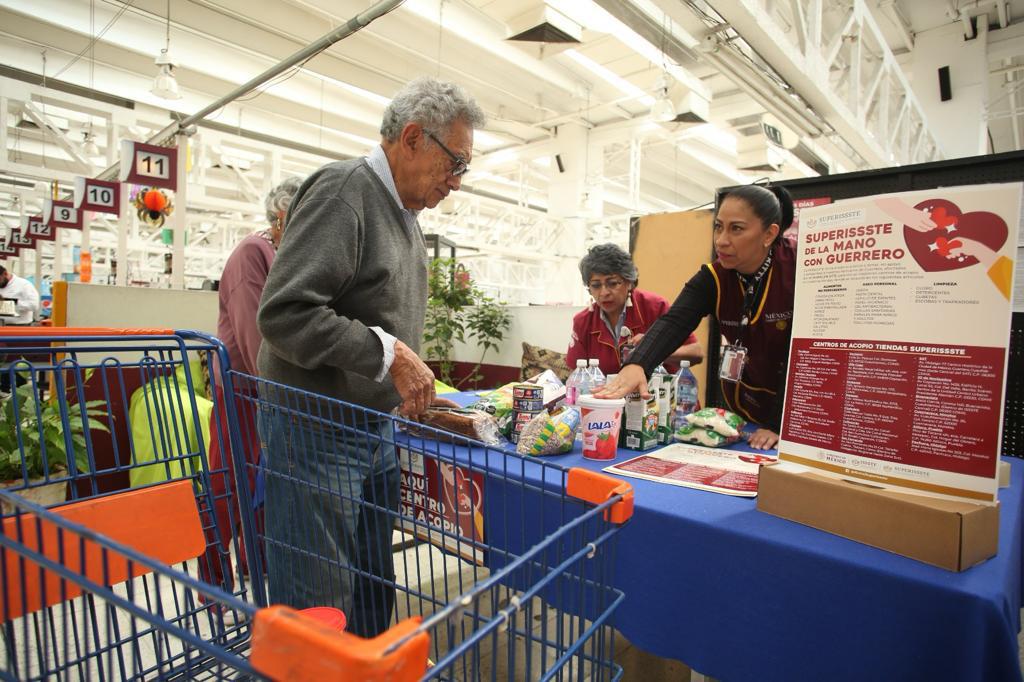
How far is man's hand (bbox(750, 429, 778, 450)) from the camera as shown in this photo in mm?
1909

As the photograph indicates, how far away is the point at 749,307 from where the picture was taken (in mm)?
2076

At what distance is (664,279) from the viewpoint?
4.39m

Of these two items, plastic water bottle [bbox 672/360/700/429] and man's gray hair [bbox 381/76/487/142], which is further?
→ plastic water bottle [bbox 672/360/700/429]

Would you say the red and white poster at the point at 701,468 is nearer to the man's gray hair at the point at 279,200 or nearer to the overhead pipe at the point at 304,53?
the man's gray hair at the point at 279,200

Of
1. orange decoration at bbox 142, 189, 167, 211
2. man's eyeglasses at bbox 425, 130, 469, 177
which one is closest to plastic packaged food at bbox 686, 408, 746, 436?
man's eyeglasses at bbox 425, 130, 469, 177

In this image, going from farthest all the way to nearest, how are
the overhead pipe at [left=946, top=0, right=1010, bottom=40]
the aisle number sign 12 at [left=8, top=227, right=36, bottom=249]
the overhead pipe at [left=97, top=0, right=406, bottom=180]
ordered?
the aisle number sign 12 at [left=8, top=227, right=36, bottom=249], the overhead pipe at [left=946, top=0, right=1010, bottom=40], the overhead pipe at [left=97, top=0, right=406, bottom=180]

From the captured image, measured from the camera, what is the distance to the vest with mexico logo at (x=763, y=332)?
2.01 meters

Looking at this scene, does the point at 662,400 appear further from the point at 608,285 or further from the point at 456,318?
the point at 456,318

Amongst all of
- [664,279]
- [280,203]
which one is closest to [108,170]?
[280,203]

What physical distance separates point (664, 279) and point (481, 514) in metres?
3.32

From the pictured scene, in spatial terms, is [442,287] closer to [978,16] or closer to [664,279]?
[664,279]

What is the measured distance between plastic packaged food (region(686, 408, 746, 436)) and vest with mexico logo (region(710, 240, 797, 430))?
0.16 meters

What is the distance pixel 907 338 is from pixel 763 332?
3.03ft

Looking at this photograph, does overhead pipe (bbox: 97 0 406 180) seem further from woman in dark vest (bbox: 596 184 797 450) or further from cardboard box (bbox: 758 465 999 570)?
cardboard box (bbox: 758 465 999 570)
